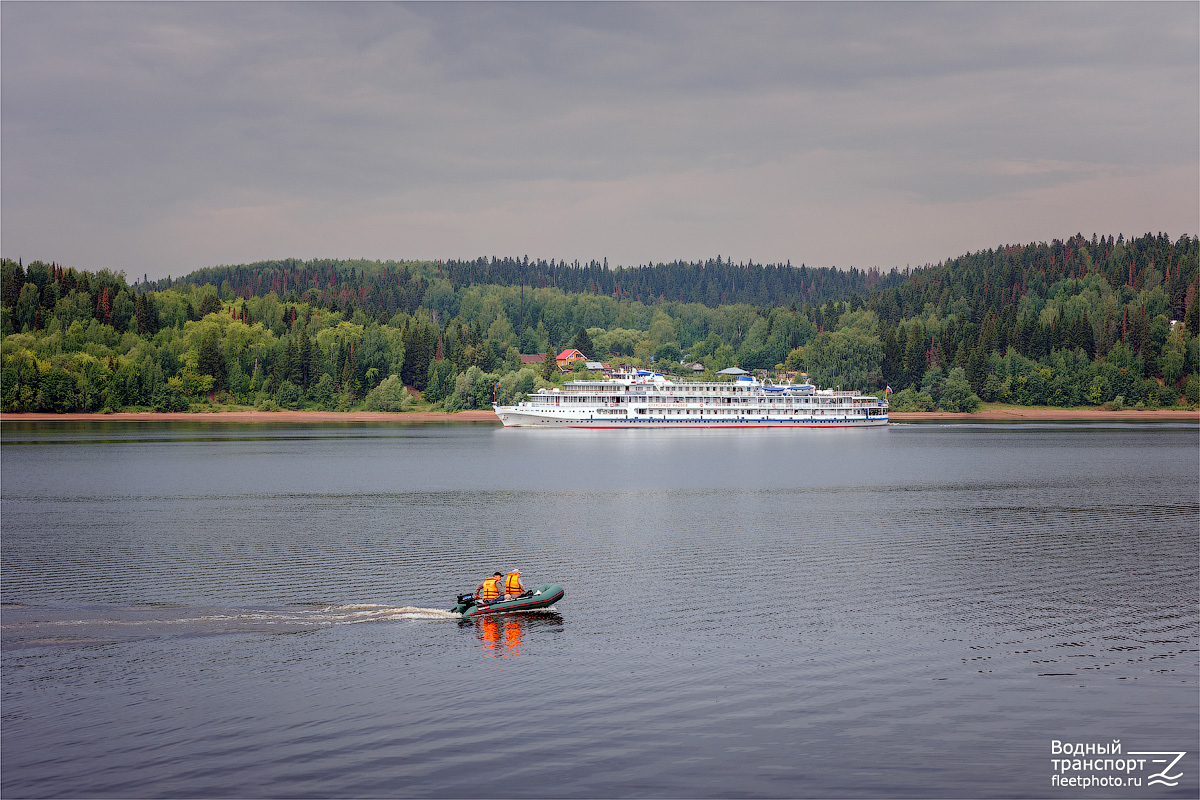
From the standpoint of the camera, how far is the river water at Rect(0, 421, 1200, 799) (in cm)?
2116

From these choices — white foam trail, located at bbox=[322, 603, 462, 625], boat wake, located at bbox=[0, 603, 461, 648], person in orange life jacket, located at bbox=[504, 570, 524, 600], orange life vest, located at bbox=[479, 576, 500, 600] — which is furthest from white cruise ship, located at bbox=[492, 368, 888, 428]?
boat wake, located at bbox=[0, 603, 461, 648]

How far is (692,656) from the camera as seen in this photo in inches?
1145

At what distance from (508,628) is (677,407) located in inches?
5944

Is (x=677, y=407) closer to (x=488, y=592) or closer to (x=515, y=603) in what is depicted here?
(x=515, y=603)

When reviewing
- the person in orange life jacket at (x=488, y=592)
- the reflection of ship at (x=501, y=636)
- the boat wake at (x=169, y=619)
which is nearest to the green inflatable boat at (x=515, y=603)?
the person in orange life jacket at (x=488, y=592)

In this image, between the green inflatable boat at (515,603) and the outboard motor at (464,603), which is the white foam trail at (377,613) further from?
Result: the green inflatable boat at (515,603)

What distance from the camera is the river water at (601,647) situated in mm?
21156

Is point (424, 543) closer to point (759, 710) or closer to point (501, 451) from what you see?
point (759, 710)

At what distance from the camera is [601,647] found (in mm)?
30094

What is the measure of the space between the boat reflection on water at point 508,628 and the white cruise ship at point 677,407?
144511mm

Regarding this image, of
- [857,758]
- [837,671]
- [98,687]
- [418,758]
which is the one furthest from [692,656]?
[98,687]

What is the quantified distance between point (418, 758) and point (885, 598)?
69.2 ft

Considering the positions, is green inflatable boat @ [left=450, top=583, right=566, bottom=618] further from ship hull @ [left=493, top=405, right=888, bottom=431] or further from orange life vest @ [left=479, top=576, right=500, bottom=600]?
ship hull @ [left=493, top=405, right=888, bottom=431]

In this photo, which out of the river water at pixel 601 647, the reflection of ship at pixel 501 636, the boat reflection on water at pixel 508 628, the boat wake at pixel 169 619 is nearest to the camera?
the river water at pixel 601 647
